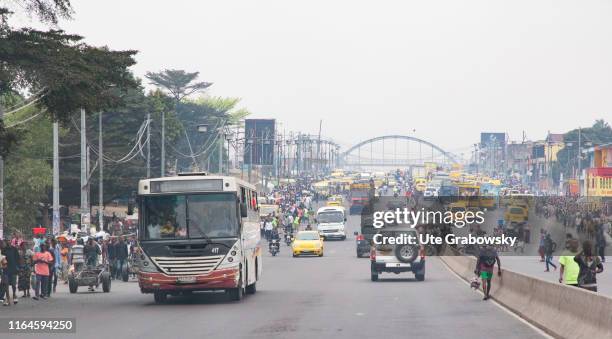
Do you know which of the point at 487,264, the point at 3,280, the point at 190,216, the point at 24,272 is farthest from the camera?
the point at 24,272

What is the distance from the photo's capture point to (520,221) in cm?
8719

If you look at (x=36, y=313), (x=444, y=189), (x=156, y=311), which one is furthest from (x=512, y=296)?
Answer: (x=444, y=189)

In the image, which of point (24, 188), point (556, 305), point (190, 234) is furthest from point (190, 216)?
point (24, 188)

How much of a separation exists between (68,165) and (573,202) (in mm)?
34142

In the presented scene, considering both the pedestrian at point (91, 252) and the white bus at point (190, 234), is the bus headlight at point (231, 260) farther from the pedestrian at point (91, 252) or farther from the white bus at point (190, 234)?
the pedestrian at point (91, 252)

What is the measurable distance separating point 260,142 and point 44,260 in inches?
4462

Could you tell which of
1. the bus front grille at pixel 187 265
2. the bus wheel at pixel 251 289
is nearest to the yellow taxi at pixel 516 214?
the bus wheel at pixel 251 289

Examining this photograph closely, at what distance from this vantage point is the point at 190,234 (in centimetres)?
2930

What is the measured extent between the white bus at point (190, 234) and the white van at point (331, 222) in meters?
59.4

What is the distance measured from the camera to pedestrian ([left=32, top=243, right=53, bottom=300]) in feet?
107

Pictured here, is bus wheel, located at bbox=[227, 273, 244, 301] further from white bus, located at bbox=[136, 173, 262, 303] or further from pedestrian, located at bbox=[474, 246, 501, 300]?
pedestrian, located at bbox=[474, 246, 501, 300]

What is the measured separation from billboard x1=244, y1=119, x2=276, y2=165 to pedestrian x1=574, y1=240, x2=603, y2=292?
11151 cm

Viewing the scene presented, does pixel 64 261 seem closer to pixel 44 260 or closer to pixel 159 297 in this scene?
pixel 44 260

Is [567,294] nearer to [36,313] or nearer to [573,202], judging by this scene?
[36,313]
